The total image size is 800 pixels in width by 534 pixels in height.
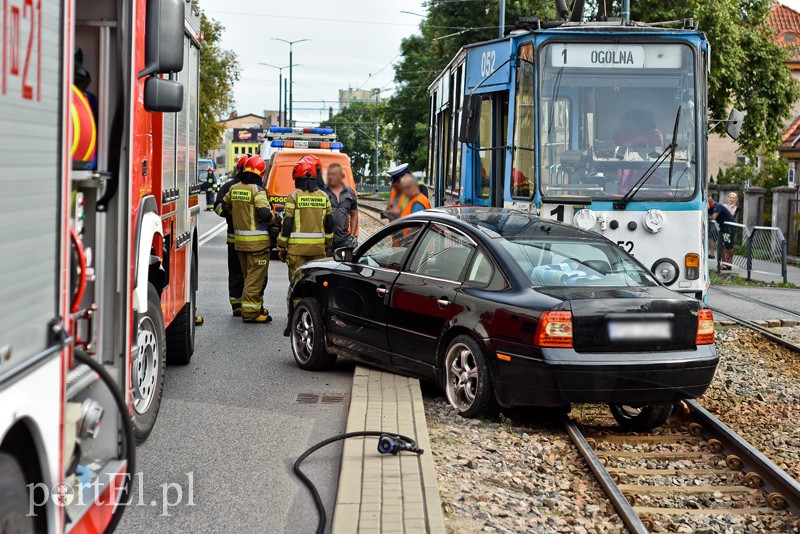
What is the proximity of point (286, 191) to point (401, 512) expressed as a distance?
660 inches

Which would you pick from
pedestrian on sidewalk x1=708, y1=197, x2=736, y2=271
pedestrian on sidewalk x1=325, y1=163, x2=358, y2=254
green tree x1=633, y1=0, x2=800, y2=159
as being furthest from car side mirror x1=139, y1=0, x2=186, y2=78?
green tree x1=633, y1=0, x2=800, y2=159

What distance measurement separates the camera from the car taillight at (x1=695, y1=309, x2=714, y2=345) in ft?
26.9

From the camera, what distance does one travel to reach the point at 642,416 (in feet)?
28.5

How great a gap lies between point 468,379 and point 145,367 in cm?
235

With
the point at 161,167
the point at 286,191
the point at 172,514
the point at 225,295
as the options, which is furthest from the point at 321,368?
the point at 286,191

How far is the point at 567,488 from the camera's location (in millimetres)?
7004

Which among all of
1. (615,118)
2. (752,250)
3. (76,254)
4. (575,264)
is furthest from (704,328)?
(752,250)

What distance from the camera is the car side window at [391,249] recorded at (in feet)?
31.8

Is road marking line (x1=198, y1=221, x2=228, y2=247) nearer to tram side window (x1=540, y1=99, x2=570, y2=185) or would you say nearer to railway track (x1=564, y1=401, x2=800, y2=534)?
tram side window (x1=540, y1=99, x2=570, y2=185)

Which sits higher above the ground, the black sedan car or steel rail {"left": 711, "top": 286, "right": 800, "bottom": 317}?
the black sedan car

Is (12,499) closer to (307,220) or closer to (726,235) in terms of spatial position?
(307,220)

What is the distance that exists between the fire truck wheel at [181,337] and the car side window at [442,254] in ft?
7.16

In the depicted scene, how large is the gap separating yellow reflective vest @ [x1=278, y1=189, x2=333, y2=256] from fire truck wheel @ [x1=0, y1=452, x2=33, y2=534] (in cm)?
896

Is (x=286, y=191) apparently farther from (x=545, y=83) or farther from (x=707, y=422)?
(x=707, y=422)
